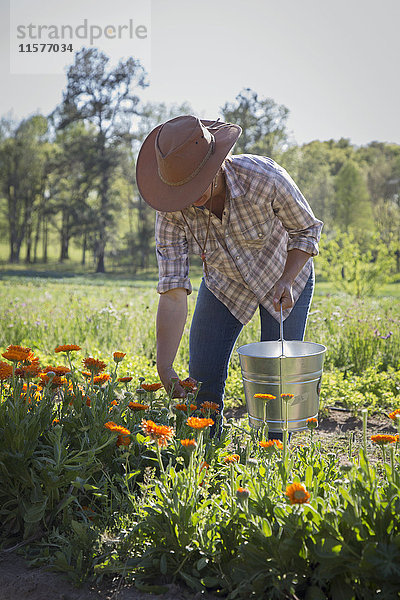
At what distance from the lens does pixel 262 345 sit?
2.70 meters

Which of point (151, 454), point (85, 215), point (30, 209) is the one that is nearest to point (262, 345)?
point (151, 454)

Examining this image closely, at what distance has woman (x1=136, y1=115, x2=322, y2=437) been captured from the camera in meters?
2.28

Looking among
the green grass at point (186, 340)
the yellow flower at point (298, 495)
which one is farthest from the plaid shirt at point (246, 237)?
the green grass at point (186, 340)

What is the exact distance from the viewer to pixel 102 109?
96.8 feet

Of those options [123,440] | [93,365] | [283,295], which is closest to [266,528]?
[123,440]

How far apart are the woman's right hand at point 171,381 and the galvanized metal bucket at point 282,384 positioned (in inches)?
12.1

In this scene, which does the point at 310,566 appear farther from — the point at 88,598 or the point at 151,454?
the point at 151,454

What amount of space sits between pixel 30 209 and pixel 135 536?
3134cm

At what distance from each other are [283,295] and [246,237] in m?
0.38

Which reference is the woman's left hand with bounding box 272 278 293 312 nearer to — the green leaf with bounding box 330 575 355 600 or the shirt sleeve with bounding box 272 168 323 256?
the shirt sleeve with bounding box 272 168 323 256

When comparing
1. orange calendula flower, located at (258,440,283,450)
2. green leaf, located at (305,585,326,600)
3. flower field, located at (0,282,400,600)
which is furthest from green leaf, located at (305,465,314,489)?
green leaf, located at (305,585,326,600)

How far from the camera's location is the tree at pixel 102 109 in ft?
94.1

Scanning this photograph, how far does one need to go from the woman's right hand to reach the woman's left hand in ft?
1.82

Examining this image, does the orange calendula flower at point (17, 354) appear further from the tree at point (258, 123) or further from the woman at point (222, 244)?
the tree at point (258, 123)
